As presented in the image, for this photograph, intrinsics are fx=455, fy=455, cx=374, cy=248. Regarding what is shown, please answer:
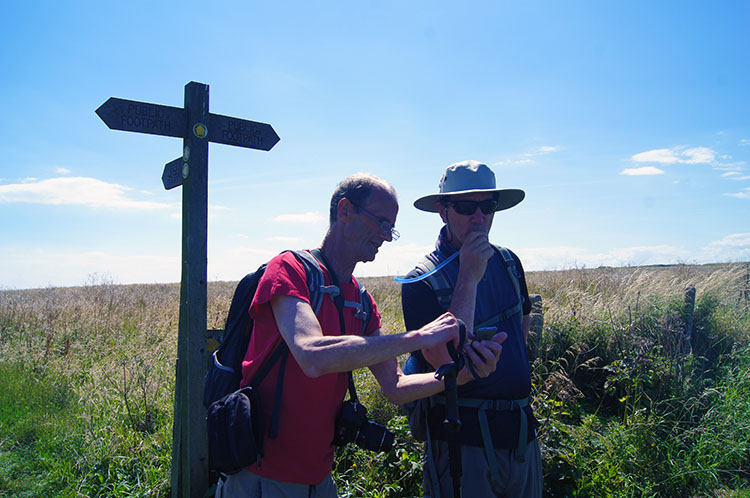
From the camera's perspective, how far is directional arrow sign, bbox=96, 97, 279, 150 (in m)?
2.70

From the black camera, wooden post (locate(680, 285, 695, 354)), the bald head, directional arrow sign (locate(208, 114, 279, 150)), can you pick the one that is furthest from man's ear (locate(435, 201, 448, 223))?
wooden post (locate(680, 285, 695, 354))

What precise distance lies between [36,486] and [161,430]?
0.93 metres

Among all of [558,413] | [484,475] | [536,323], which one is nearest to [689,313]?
[536,323]

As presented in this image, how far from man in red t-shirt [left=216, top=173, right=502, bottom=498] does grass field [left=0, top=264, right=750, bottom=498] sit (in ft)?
5.71

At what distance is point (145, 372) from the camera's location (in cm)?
457

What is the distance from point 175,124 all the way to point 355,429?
2.21m

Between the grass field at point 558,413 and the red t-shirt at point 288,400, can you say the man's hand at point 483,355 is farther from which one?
the grass field at point 558,413

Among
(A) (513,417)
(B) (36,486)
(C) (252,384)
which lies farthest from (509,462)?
(B) (36,486)

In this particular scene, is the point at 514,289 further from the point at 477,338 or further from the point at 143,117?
the point at 143,117

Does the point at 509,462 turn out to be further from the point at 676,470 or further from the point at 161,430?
the point at 161,430

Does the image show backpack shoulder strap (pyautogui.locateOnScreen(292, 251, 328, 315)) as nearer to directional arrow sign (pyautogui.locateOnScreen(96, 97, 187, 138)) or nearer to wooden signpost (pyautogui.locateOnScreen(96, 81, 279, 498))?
wooden signpost (pyautogui.locateOnScreen(96, 81, 279, 498))

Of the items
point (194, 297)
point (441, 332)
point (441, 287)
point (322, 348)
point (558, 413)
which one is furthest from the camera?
point (558, 413)

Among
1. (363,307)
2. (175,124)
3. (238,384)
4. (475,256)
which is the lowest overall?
(238,384)

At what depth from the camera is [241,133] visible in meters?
3.17
